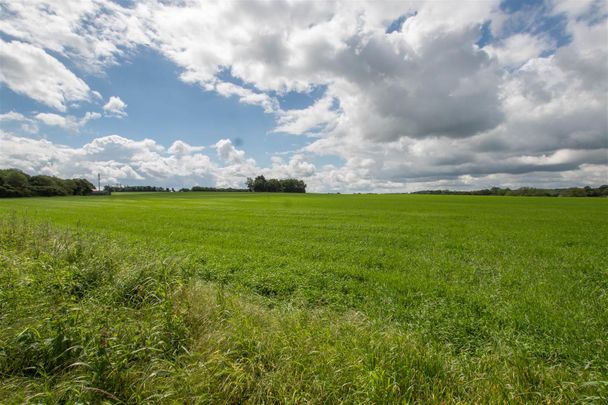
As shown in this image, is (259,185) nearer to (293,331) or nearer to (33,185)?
Result: (33,185)

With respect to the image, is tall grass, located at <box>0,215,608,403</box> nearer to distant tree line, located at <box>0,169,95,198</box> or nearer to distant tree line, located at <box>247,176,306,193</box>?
distant tree line, located at <box>0,169,95,198</box>

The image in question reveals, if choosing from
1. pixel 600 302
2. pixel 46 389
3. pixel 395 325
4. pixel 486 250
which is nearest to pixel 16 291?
pixel 46 389

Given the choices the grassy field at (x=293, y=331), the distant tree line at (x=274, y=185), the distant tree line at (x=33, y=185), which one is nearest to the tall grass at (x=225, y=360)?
the grassy field at (x=293, y=331)

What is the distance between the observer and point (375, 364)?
14.5 feet

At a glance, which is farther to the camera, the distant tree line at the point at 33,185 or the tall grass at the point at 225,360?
the distant tree line at the point at 33,185

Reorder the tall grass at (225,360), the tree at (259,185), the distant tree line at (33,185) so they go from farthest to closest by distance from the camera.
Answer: the tree at (259,185) → the distant tree line at (33,185) → the tall grass at (225,360)

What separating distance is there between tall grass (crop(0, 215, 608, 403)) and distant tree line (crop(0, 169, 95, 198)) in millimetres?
133969

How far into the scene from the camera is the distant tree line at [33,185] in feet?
324

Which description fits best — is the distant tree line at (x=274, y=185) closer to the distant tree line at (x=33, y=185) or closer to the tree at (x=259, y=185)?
the tree at (x=259, y=185)

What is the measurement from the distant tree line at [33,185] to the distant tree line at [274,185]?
288 feet

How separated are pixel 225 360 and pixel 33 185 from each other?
5911 inches

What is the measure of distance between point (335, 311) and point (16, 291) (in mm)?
6823

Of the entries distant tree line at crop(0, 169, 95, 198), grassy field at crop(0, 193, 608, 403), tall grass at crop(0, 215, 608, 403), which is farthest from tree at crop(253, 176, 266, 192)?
tall grass at crop(0, 215, 608, 403)

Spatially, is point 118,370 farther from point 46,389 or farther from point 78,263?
point 78,263
